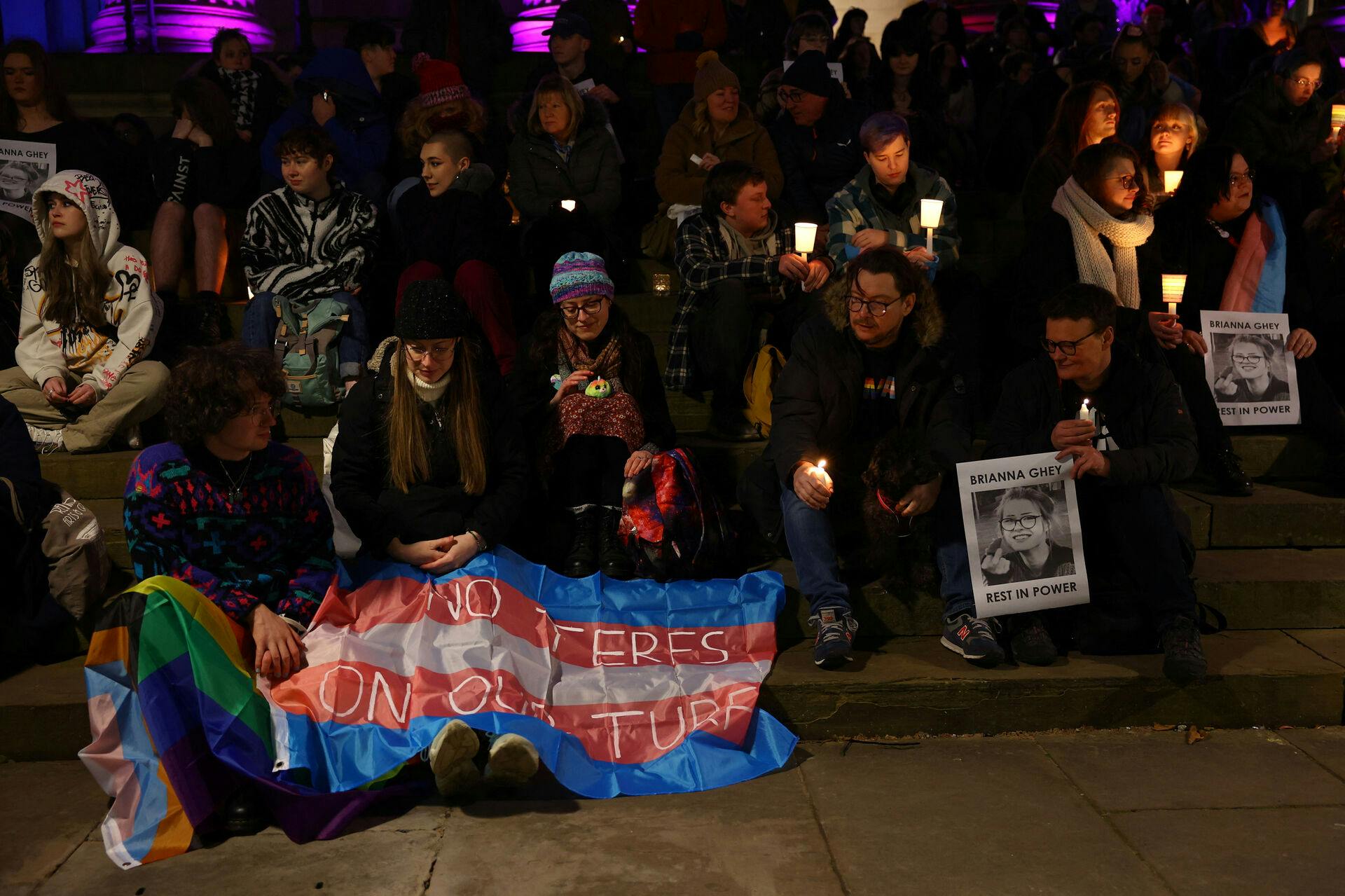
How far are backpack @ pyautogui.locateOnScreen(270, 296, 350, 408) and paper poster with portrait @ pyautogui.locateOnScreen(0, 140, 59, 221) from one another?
6.39ft

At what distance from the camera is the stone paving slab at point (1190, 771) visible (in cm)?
377

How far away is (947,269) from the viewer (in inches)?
234

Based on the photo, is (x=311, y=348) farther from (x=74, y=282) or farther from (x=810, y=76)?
(x=810, y=76)

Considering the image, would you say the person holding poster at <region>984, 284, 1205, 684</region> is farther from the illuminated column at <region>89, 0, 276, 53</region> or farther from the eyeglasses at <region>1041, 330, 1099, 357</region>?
the illuminated column at <region>89, 0, 276, 53</region>

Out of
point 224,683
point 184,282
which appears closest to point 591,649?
point 224,683

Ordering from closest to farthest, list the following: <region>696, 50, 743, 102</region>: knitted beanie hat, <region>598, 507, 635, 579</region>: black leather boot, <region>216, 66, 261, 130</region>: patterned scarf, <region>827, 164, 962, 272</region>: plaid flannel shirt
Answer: <region>598, 507, 635, 579</region>: black leather boot < <region>827, 164, 962, 272</region>: plaid flannel shirt < <region>696, 50, 743, 102</region>: knitted beanie hat < <region>216, 66, 261, 130</region>: patterned scarf

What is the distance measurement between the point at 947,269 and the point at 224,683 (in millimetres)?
3813

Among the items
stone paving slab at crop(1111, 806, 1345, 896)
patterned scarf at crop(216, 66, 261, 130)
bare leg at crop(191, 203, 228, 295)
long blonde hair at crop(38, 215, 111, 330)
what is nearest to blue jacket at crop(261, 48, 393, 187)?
patterned scarf at crop(216, 66, 261, 130)

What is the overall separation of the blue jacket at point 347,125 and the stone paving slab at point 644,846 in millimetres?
4663

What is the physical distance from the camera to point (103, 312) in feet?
18.5

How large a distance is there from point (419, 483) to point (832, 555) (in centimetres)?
153

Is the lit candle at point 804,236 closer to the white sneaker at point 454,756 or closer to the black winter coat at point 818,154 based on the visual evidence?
the black winter coat at point 818,154

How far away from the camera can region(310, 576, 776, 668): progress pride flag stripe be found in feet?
13.7

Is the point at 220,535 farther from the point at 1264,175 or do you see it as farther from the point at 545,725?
the point at 1264,175
